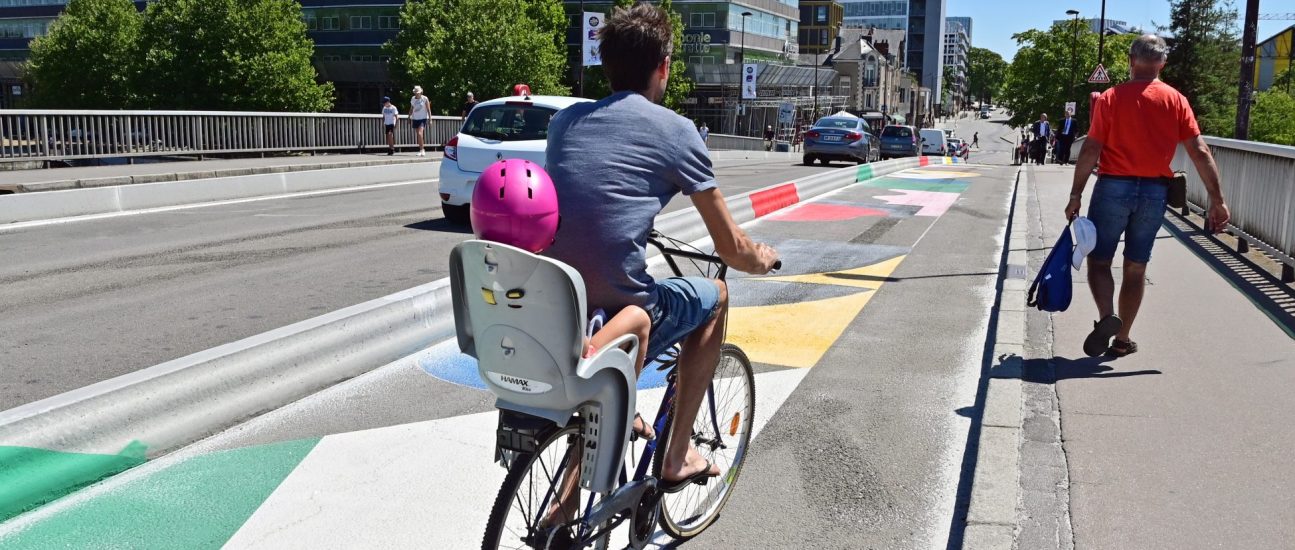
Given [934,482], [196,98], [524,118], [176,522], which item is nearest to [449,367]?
[176,522]

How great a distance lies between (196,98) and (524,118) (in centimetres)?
5755

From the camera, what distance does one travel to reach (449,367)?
20.6ft

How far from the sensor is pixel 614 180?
2.98 metres

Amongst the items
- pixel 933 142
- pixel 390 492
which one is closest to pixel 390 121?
pixel 390 492

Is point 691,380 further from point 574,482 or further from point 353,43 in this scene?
point 353,43

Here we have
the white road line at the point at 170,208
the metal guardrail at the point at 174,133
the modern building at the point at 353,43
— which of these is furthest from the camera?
the modern building at the point at 353,43

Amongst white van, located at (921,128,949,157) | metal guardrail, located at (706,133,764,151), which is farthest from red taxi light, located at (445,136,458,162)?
white van, located at (921,128,949,157)

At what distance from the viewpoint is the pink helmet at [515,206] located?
8.87ft

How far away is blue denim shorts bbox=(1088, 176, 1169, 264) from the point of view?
6262mm

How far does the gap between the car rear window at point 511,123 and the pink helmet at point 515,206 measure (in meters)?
10.6

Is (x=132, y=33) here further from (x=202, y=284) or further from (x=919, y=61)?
(x=919, y=61)

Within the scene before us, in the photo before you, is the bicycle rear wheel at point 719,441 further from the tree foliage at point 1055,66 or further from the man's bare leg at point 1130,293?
the tree foliage at point 1055,66

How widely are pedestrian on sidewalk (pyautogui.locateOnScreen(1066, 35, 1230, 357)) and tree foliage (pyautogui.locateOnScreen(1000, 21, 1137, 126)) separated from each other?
98297 mm

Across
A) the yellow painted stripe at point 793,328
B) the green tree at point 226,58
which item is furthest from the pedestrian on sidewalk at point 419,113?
the green tree at point 226,58
